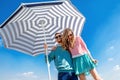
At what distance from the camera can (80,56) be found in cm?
612

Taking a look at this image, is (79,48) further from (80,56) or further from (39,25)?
(39,25)

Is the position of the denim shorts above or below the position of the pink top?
below

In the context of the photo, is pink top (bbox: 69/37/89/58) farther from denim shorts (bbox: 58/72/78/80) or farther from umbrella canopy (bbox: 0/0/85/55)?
umbrella canopy (bbox: 0/0/85/55)

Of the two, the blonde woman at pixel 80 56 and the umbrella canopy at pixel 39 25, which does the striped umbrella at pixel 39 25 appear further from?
the blonde woman at pixel 80 56

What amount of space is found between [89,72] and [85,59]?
281 millimetres

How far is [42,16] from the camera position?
8.44 m

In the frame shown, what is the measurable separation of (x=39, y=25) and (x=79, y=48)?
107 inches

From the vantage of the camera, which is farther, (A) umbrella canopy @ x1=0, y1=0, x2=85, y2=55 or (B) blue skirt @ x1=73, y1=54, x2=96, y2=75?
(A) umbrella canopy @ x1=0, y1=0, x2=85, y2=55

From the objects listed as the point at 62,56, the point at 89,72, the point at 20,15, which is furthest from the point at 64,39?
the point at 20,15

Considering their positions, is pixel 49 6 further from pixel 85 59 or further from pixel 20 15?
pixel 85 59

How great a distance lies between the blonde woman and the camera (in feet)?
19.9

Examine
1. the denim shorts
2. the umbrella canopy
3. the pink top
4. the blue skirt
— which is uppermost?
the umbrella canopy

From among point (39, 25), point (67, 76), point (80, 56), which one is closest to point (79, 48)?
point (80, 56)

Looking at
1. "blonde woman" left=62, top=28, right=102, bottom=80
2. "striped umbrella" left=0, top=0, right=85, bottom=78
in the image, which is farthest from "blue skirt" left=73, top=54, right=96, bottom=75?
"striped umbrella" left=0, top=0, right=85, bottom=78
